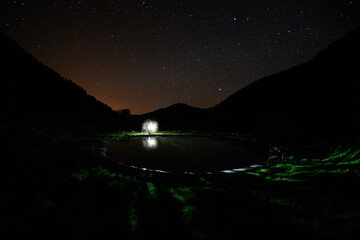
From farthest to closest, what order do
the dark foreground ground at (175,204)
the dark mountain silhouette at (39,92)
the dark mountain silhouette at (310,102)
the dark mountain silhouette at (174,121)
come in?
1. the dark mountain silhouette at (174,121)
2. the dark mountain silhouette at (39,92)
3. the dark mountain silhouette at (310,102)
4. the dark foreground ground at (175,204)

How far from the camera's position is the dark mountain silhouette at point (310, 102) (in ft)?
64.7

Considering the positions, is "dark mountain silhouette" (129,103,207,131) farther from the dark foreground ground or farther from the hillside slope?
the dark foreground ground

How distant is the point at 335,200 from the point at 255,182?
2.21 metres

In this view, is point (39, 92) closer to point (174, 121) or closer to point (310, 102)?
point (174, 121)

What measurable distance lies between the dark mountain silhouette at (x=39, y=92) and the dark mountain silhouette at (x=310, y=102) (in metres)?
18.2

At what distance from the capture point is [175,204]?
4312 mm

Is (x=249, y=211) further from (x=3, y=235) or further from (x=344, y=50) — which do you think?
(x=344, y=50)

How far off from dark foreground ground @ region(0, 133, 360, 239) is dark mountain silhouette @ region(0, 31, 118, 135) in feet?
85.7

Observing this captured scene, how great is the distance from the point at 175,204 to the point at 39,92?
5271cm

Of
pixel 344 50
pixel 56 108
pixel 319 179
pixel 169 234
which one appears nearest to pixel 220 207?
pixel 169 234

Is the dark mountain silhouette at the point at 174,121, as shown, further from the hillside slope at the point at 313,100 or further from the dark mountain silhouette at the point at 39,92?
the hillside slope at the point at 313,100

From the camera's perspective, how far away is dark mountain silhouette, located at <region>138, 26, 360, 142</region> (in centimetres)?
1971

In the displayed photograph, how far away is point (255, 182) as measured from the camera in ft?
19.6

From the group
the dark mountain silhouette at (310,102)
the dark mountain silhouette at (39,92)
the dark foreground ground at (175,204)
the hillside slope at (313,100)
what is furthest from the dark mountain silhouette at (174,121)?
the dark foreground ground at (175,204)
